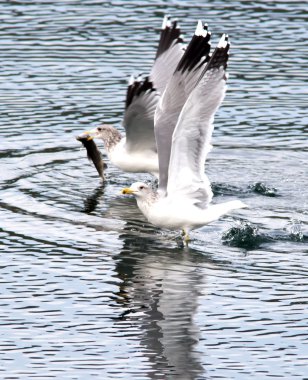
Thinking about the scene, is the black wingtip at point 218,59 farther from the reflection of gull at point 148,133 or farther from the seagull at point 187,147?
the reflection of gull at point 148,133

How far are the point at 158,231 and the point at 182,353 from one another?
3.61 meters

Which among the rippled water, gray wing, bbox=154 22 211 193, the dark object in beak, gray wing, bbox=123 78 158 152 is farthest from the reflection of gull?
gray wing, bbox=154 22 211 193

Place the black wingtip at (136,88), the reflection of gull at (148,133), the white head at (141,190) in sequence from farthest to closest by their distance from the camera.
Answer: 1. the reflection of gull at (148,133)
2. the black wingtip at (136,88)
3. the white head at (141,190)

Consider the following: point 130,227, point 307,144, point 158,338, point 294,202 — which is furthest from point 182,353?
point 307,144

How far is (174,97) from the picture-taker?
38.9 ft

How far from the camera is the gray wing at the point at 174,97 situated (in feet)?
36.8

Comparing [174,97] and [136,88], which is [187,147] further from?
[136,88]

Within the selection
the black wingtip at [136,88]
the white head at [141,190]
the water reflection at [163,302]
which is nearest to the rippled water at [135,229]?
the water reflection at [163,302]

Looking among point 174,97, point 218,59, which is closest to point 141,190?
point 174,97

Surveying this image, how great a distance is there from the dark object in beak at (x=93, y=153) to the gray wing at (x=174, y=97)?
2.21 meters

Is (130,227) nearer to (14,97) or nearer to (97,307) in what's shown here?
(97,307)

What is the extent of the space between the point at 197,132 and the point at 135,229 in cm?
178

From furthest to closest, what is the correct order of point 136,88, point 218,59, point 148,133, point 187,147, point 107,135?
point 107,135 → point 148,133 → point 136,88 → point 187,147 → point 218,59

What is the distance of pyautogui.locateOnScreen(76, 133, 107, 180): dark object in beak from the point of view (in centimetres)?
1406
